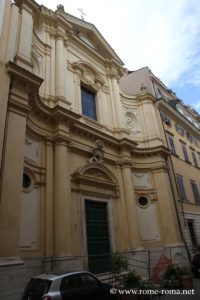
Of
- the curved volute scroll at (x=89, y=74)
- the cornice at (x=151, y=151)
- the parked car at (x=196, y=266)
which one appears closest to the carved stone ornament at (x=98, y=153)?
the cornice at (x=151, y=151)

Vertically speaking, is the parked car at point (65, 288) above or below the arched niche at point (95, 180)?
below

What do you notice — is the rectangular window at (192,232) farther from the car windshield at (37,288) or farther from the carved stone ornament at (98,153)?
the car windshield at (37,288)

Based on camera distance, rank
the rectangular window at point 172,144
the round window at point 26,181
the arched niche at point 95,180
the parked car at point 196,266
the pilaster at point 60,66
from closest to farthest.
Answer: the round window at point 26,181 → the arched niche at point 95,180 → the pilaster at point 60,66 → the parked car at point 196,266 → the rectangular window at point 172,144

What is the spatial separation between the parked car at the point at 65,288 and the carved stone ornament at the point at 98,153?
6.89m

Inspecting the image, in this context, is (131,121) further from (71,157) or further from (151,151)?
(71,157)

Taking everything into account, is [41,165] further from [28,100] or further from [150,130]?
[150,130]

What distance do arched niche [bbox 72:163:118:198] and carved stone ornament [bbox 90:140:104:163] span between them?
26cm

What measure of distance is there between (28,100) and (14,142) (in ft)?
6.49

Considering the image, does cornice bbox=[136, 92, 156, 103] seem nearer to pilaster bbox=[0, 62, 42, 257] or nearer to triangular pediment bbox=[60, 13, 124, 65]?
triangular pediment bbox=[60, 13, 124, 65]

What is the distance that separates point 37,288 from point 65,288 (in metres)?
0.63

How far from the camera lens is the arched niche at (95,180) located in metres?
11.6

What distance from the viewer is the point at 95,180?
12.4m

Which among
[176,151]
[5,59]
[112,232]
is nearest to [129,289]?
[112,232]

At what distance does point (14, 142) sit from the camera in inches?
332
